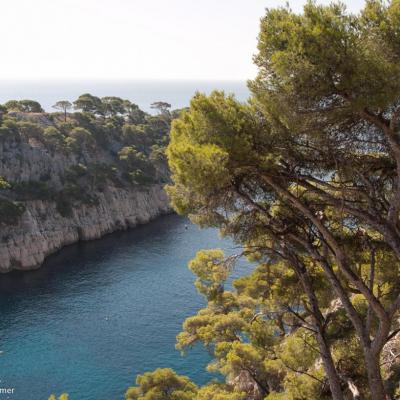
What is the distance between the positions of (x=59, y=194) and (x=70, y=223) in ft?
17.4

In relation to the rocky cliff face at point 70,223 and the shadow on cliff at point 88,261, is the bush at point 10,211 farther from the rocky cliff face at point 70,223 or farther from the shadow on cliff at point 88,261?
the shadow on cliff at point 88,261

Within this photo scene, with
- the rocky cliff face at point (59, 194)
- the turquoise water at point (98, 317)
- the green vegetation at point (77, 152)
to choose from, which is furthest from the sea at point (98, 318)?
the green vegetation at point (77, 152)

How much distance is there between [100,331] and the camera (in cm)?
4062

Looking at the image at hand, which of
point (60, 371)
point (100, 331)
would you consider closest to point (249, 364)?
point (60, 371)

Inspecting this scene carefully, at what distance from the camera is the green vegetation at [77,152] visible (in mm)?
67625

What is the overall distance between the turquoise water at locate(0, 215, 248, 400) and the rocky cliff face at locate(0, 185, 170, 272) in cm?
229

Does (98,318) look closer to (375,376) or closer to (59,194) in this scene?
A: (59,194)

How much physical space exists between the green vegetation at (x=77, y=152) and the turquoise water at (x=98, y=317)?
10392 mm

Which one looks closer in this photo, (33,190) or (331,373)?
(331,373)

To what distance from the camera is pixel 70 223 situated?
66.8m

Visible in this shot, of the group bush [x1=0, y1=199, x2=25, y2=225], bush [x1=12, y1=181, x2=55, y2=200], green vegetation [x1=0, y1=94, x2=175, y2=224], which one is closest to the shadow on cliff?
bush [x1=0, y1=199, x2=25, y2=225]

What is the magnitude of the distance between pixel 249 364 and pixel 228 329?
3.62 m

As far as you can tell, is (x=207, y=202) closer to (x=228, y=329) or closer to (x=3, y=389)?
Answer: (x=228, y=329)

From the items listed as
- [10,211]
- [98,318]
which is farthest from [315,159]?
[10,211]
